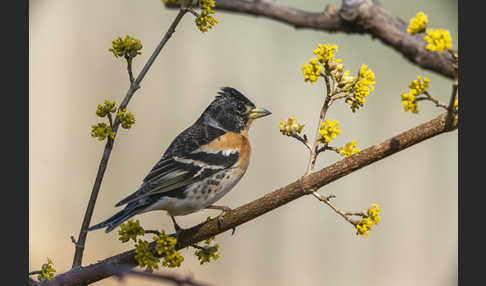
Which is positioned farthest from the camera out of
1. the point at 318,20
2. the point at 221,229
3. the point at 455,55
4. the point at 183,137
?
the point at 318,20

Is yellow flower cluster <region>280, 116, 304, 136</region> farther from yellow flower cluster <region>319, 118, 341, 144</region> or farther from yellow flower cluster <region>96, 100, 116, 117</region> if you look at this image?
yellow flower cluster <region>96, 100, 116, 117</region>

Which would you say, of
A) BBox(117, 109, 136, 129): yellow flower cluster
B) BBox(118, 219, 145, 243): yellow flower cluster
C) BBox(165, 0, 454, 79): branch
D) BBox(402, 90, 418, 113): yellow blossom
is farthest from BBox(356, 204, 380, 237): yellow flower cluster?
BBox(165, 0, 454, 79): branch

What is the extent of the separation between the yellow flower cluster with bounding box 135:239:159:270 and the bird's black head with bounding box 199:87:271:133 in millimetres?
755

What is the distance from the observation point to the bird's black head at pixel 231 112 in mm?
1682

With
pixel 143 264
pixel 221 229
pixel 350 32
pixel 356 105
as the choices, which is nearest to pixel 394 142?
pixel 356 105

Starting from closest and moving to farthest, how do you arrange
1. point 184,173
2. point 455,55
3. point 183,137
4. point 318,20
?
1. point 455,55
2. point 184,173
3. point 183,137
4. point 318,20

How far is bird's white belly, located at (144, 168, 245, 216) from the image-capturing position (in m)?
1.39

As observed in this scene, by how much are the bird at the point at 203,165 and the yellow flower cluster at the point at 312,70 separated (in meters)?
0.50

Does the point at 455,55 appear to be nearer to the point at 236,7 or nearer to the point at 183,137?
the point at 183,137

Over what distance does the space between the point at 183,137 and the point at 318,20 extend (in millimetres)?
729

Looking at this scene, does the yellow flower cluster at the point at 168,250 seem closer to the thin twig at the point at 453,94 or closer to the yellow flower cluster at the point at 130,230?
the yellow flower cluster at the point at 130,230

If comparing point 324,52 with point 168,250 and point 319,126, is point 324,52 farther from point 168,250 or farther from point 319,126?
point 168,250

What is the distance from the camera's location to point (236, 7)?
202cm

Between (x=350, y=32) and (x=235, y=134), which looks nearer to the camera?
(x=235, y=134)
